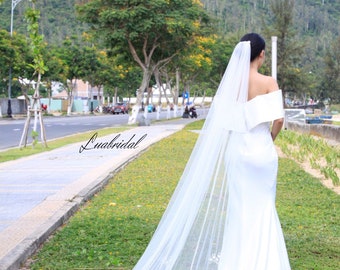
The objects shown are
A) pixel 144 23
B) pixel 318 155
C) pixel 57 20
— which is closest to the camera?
pixel 318 155

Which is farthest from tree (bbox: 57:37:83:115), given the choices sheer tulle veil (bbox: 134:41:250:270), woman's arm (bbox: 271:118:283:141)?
woman's arm (bbox: 271:118:283:141)

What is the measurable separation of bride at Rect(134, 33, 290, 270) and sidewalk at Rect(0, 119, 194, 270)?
1.57 metres

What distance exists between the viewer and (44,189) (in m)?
11.7

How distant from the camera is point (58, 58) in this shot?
6406cm

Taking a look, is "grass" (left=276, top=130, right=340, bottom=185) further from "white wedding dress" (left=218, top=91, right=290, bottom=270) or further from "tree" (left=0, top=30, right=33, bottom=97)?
"tree" (left=0, top=30, right=33, bottom=97)

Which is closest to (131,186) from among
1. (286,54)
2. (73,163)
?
(73,163)

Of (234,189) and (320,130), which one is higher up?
(234,189)

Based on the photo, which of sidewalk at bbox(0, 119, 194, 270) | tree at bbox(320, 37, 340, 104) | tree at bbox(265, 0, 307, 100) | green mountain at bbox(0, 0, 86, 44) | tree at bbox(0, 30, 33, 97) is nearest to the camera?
sidewalk at bbox(0, 119, 194, 270)

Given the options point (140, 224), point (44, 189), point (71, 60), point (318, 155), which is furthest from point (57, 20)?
point (140, 224)

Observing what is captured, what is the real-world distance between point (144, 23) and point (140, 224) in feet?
96.9

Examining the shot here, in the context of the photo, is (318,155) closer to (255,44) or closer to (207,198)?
(207,198)

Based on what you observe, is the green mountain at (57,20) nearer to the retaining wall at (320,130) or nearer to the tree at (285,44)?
the tree at (285,44)

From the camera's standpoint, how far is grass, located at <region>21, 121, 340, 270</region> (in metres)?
6.82

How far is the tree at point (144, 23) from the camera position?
37438 millimetres
